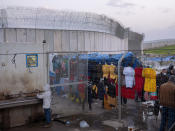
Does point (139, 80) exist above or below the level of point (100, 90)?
above

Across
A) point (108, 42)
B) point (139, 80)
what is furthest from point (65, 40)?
point (139, 80)

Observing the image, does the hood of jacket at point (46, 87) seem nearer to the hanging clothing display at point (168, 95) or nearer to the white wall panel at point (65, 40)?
the hanging clothing display at point (168, 95)

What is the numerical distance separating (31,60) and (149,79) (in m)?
3.91

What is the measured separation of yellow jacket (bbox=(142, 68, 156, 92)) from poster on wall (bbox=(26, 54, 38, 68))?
3.59 meters

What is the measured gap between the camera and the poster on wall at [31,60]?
673 cm

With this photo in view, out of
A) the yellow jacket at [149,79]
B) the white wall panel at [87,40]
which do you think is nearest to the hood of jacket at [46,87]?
the yellow jacket at [149,79]

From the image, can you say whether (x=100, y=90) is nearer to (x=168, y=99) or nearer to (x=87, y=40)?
(x=168, y=99)

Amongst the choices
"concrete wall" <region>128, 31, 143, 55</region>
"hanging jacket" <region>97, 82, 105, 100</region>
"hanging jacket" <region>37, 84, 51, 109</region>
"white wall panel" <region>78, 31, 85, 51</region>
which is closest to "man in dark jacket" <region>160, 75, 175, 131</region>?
"hanging jacket" <region>97, 82, 105, 100</region>

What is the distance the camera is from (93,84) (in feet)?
26.4

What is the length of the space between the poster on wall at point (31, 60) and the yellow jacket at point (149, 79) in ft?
11.8

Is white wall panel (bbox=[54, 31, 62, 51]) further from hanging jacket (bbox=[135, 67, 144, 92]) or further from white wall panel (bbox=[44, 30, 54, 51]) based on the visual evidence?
hanging jacket (bbox=[135, 67, 144, 92])

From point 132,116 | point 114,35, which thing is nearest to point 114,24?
point 114,35

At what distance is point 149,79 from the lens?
633cm

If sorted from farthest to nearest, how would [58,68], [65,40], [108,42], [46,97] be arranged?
[108,42]
[65,40]
[58,68]
[46,97]
